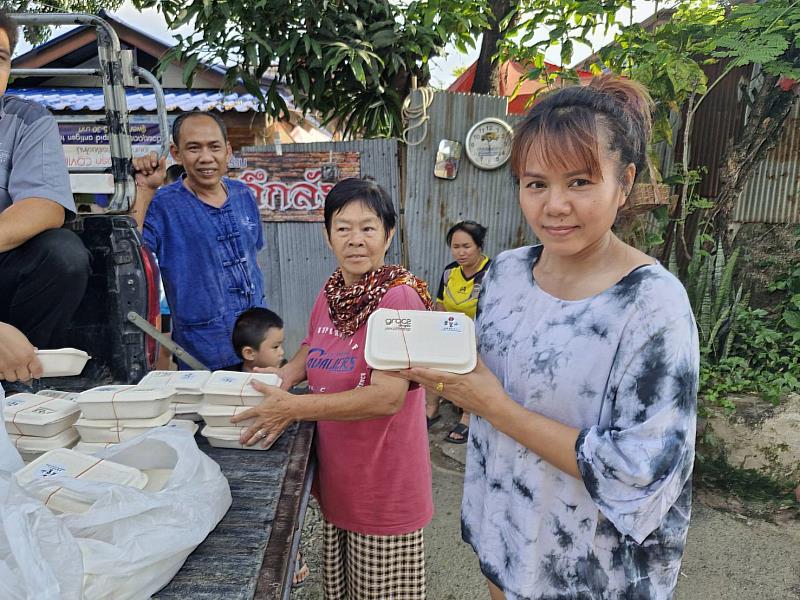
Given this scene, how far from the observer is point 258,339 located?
2.40 meters

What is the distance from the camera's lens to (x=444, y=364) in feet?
3.77

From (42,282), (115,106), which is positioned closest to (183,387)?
(42,282)

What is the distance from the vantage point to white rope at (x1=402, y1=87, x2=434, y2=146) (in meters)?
4.88

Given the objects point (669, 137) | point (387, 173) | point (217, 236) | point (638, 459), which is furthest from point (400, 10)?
point (638, 459)

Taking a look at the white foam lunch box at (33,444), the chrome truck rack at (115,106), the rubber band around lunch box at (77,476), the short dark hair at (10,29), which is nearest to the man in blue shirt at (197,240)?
the chrome truck rack at (115,106)

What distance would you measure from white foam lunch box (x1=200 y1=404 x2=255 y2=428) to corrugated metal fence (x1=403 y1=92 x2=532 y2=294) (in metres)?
3.81

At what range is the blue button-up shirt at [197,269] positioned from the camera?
8.36 ft

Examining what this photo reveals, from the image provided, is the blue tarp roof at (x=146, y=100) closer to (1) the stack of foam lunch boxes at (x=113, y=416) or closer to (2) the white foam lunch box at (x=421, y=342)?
(1) the stack of foam lunch boxes at (x=113, y=416)

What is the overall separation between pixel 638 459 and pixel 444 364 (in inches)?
16.7

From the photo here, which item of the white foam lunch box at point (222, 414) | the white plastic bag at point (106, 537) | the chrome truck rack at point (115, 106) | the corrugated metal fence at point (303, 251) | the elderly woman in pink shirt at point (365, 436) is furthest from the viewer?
the corrugated metal fence at point (303, 251)

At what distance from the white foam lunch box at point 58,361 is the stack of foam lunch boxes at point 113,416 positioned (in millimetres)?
165

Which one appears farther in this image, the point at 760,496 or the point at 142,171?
the point at 760,496

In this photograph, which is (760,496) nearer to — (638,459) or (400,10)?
(638,459)

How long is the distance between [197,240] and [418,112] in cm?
306
